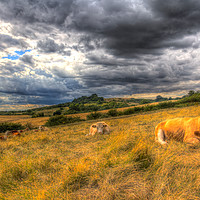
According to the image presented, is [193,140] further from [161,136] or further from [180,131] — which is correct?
[161,136]

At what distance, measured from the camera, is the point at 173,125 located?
661 cm

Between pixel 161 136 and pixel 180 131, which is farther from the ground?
pixel 180 131

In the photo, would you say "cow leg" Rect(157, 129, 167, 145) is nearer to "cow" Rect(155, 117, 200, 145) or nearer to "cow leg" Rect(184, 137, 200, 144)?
"cow" Rect(155, 117, 200, 145)

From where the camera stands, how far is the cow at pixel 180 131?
5886mm

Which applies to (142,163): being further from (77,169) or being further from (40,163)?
(40,163)

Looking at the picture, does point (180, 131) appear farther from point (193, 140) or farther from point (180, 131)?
point (193, 140)

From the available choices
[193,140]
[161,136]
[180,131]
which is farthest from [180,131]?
[161,136]

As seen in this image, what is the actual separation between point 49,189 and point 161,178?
85.7 inches

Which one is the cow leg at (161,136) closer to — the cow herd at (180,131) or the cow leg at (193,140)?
the cow herd at (180,131)

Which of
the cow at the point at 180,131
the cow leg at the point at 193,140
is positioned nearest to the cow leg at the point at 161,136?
the cow at the point at 180,131

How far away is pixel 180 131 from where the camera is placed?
6.36m

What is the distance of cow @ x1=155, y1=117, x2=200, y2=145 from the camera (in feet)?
19.3

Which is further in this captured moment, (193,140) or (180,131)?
(180,131)

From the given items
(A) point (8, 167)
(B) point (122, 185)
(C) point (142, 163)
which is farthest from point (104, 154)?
(A) point (8, 167)
